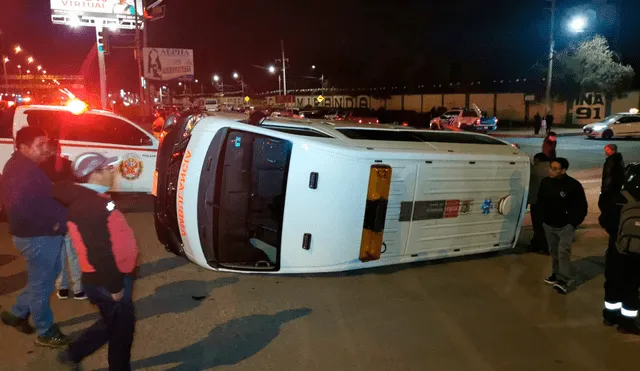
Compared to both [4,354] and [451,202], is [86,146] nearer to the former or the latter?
[4,354]

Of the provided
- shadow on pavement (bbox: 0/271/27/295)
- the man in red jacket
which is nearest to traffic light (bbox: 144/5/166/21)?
shadow on pavement (bbox: 0/271/27/295)

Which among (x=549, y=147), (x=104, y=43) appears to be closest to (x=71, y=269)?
(x=549, y=147)

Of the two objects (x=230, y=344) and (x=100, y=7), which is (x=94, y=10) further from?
(x=230, y=344)

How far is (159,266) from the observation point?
632 cm

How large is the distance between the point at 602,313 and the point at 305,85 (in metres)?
78.1

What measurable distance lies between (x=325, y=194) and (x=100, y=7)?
2621cm

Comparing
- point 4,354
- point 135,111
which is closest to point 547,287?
point 4,354

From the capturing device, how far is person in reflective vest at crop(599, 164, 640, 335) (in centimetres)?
433

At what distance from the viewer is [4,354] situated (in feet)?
13.4

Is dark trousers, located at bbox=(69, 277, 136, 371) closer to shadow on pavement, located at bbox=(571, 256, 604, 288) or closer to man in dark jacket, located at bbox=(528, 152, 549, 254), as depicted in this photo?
shadow on pavement, located at bbox=(571, 256, 604, 288)

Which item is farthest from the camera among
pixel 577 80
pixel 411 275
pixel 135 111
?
pixel 135 111

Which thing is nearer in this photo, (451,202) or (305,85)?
(451,202)

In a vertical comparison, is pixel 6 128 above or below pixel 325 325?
above

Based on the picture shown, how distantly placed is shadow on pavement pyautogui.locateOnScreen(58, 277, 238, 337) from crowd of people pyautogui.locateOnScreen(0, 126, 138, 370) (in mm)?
630
